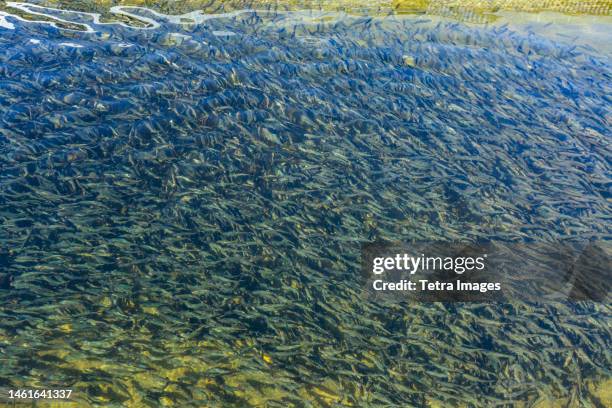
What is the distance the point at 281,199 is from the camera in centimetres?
1005

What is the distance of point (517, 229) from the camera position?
9680mm

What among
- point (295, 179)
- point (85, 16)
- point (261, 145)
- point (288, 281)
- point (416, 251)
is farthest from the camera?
point (85, 16)

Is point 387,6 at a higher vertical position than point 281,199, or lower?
higher

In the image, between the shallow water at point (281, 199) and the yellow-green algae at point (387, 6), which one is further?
the yellow-green algae at point (387, 6)

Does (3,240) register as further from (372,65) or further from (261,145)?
(372,65)

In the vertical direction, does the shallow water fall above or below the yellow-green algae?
below

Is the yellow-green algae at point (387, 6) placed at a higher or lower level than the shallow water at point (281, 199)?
higher

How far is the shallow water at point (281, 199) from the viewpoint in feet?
24.4

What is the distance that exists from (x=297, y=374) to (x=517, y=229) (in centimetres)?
456

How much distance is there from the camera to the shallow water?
745 centimetres

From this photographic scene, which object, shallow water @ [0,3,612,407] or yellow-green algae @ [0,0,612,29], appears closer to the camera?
shallow water @ [0,3,612,407]

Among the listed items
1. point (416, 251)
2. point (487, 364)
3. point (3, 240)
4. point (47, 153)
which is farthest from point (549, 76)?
point (3, 240)

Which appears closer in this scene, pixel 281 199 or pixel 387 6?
pixel 281 199

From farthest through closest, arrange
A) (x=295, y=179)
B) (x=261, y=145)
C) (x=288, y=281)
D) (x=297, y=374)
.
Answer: (x=261, y=145) → (x=295, y=179) → (x=288, y=281) → (x=297, y=374)
